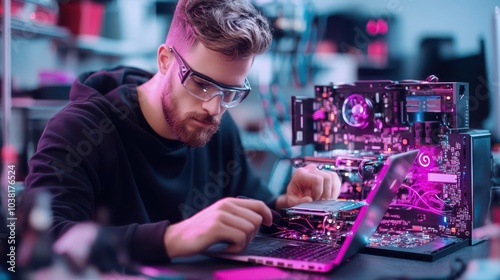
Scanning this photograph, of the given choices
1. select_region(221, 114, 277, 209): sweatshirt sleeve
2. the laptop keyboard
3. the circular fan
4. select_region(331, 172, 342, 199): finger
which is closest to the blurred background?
select_region(221, 114, 277, 209): sweatshirt sleeve

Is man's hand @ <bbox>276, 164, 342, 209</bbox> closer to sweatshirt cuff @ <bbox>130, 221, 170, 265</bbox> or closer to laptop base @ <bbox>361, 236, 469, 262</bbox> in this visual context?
laptop base @ <bbox>361, 236, 469, 262</bbox>

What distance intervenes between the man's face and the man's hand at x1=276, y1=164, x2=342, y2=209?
253 mm

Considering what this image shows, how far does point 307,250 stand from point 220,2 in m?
0.65

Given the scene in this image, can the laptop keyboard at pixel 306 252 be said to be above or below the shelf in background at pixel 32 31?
below

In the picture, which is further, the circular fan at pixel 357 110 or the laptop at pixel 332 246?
the circular fan at pixel 357 110

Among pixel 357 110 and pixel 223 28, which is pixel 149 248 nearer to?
pixel 223 28

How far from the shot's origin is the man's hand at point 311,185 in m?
1.37

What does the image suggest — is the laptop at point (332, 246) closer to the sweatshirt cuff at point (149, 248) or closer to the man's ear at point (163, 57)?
the sweatshirt cuff at point (149, 248)

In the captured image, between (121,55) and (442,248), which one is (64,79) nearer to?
(121,55)

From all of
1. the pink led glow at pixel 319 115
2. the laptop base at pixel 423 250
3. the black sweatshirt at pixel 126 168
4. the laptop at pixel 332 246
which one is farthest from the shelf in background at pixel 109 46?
the laptop base at pixel 423 250

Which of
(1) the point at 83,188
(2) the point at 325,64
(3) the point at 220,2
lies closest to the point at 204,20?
(3) the point at 220,2

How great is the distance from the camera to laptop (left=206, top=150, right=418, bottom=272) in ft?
3.33

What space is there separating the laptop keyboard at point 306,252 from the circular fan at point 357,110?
406mm

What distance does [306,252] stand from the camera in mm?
1105
